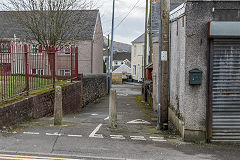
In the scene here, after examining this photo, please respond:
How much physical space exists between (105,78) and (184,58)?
25110 mm

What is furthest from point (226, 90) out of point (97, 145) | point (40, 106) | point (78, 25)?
point (78, 25)

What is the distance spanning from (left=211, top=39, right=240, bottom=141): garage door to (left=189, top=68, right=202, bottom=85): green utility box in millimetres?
340

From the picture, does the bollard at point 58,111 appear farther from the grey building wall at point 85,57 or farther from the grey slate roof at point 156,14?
the grey building wall at point 85,57

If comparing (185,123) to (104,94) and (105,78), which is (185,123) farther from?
(105,78)

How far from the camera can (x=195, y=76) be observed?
7.24 m

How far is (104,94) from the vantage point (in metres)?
30.2

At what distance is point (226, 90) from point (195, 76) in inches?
33.9

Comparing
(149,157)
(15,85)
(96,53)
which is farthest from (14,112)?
(96,53)

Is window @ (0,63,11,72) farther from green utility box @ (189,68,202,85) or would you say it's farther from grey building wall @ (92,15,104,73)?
grey building wall @ (92,15,104,73)

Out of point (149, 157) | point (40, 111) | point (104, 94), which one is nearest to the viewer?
point (149, 157)

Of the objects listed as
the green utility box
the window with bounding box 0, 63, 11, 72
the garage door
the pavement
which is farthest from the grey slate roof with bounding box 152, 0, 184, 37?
the pavement

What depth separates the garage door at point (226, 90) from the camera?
7301 millimetres

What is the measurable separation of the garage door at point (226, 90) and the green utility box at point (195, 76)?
340 mm

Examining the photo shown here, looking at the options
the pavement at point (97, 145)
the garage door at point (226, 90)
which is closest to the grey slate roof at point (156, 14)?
the garage door at point (226, 90)
